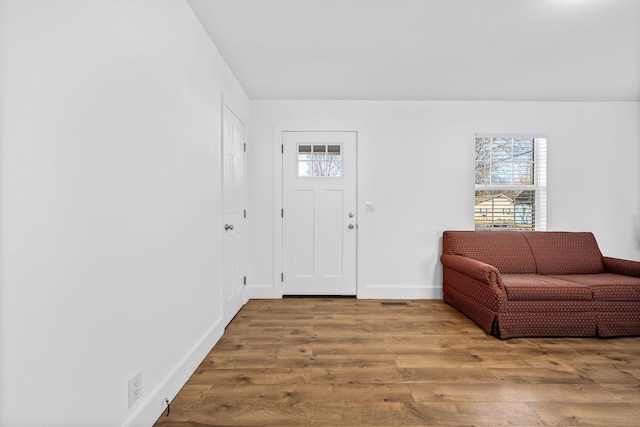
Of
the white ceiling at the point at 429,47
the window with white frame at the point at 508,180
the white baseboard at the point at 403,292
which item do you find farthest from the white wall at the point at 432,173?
the white ceiling at the point at 429,47

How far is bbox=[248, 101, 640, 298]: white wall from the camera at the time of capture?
393 centimetres

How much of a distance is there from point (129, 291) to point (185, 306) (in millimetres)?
664

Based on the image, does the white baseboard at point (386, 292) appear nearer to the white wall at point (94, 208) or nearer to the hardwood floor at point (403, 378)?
the hardwood floor at point (403, 378)

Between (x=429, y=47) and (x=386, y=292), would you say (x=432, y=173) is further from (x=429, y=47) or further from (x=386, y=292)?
(x=429, y=47)

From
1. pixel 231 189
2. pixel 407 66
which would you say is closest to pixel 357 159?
pixel 407 66

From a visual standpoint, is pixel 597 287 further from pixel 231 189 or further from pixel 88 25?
pixel 88 25

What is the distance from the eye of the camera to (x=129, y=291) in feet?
4.58

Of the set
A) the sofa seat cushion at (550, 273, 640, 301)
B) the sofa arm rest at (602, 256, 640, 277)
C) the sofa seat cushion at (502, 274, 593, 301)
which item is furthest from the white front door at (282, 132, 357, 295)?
the sofa arm rest at (602, 256, 640, 277)

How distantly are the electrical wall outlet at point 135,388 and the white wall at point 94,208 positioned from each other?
1.5 inches

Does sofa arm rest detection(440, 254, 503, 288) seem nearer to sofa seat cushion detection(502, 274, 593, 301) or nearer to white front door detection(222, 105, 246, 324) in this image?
sofa seat cushion detection(502, 274, 593, 301)

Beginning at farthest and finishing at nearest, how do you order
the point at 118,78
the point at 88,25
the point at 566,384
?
the point at 566,384
the point at 118,78
the point at 88,25

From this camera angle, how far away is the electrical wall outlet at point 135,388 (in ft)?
4.60

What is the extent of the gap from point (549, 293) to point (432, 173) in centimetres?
177

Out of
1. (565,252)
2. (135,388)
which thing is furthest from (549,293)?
(135,388)
